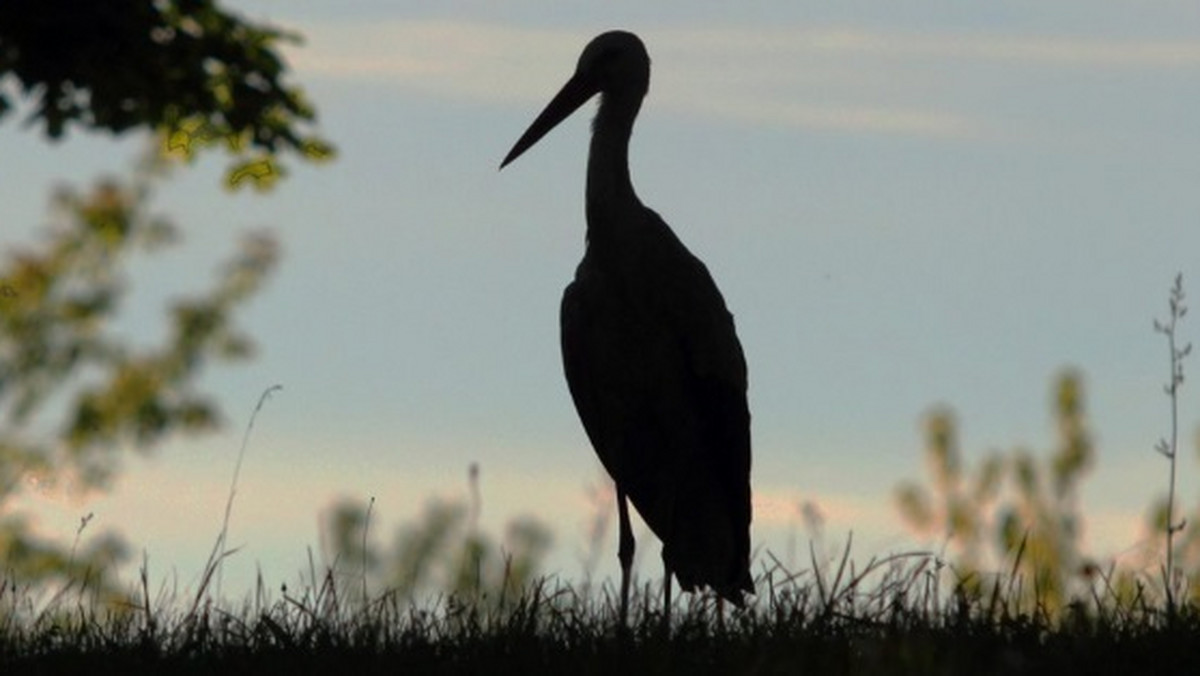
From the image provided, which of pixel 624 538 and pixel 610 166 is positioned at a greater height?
pixel 610 166

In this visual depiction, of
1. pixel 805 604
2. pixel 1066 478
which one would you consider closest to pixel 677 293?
pixel 805 604

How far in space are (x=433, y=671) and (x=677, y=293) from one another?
3.76 m

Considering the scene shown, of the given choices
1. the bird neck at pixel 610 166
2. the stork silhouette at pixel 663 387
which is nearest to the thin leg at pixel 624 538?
the stork silhouette at pixel 663 387

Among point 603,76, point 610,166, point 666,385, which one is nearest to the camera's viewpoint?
point 666,385

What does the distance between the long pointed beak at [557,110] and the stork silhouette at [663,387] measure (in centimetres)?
114

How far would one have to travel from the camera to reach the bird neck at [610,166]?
1192 cm

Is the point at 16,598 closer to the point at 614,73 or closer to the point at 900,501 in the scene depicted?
the point at 614,73

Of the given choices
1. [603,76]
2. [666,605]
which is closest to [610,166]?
[603,76]

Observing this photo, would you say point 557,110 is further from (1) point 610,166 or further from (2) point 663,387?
(2) point 663,387

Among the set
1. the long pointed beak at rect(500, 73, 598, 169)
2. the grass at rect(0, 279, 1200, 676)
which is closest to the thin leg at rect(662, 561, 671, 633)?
the grass at rect(0, 279, 1200, 676)

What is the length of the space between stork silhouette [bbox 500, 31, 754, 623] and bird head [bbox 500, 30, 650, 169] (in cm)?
88

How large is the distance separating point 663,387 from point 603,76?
2.13 metres

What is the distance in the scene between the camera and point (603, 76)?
1275 centimetres

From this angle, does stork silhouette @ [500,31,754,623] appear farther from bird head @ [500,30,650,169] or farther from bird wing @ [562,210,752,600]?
bird head @ [500,30,650,169]
